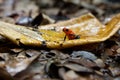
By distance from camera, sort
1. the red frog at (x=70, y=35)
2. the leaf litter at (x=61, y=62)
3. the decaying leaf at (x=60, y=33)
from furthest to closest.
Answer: the red frog at (x=70, y=35), the decaying leaf at (x=60, y=33), the leaf litter at (x=61, y=62)

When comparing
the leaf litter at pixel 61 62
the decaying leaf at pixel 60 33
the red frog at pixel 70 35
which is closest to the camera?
the leaf litter at pixel 61 62

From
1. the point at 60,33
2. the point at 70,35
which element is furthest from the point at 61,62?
the point at 60,33

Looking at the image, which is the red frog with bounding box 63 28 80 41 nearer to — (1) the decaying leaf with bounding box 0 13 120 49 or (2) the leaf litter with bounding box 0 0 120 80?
(1) the decaying leaf with bounding box 0 13 120 49

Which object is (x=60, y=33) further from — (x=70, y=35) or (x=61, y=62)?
(x=61, y=62)

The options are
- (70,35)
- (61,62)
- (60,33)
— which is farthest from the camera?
(60,33)

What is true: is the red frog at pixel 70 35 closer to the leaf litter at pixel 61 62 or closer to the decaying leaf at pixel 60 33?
the decaying leaf at pixel 60 33

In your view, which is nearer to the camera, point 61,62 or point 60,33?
point 61,62

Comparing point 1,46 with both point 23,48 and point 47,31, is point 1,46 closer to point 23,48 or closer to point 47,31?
point 23,48

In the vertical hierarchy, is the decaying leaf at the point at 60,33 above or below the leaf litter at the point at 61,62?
above

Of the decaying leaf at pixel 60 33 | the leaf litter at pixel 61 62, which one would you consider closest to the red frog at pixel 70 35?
the decaying leaf at pixel 60 33

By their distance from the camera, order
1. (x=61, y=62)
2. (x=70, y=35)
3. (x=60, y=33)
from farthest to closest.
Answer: (x=60, y=33) → (x=70, y=35) → (x=61, y=62)
